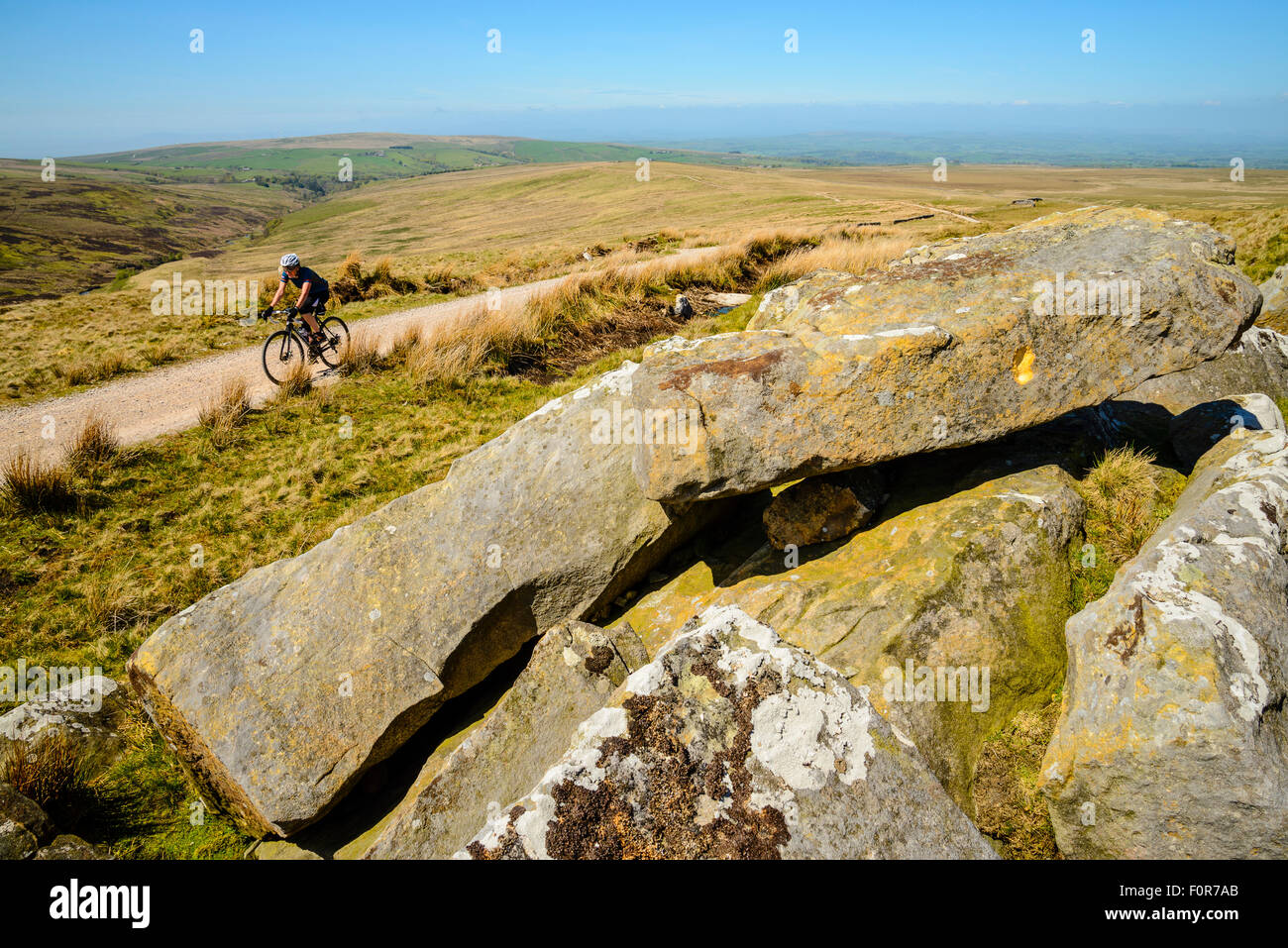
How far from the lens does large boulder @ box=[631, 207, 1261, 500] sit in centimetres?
544

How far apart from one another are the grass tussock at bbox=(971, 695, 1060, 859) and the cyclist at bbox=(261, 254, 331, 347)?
1439 cm

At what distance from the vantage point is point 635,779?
3.38 m

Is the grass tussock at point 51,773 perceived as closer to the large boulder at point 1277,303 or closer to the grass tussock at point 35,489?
the grass tussock at point 35,489

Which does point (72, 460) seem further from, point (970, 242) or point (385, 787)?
point (970, 242)

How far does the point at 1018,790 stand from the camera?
14.5 feet

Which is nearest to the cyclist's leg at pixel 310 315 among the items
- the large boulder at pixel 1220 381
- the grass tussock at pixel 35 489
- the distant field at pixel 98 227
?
the grass tussock at pixel 35 489

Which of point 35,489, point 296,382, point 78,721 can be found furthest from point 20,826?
point 296,382

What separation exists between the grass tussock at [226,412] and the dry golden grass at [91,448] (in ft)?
4.56

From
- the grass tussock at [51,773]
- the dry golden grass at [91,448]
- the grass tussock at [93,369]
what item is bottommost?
the grass tussock at [51,773]

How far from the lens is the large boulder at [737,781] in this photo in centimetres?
320

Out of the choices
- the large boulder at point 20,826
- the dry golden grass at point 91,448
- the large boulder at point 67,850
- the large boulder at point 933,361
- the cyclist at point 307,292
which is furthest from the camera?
the cyclist at point 307,292

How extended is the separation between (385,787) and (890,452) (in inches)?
222
